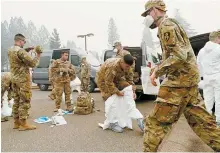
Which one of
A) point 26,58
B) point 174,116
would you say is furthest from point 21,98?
point 174,116

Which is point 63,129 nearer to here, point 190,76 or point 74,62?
point 190,76

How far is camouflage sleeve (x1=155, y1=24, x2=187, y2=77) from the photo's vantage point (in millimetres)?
2932

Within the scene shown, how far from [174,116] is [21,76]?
11.5 feet

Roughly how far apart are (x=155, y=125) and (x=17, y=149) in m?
2.37

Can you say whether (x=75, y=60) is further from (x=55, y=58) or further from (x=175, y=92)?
(x=175, y=92)

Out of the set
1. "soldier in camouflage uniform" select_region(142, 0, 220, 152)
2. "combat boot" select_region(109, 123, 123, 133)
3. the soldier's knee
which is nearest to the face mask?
"soldier in camouflage uniform" select_region(142, 0, 220, 152)

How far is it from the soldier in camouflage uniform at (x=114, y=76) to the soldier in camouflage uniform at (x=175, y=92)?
1.75 metres

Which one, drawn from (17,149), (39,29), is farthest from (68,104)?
(39,29)

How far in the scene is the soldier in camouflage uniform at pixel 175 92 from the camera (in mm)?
2969

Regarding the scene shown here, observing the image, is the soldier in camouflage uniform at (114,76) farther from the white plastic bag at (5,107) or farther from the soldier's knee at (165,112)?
the white plastic bag at (5,107)

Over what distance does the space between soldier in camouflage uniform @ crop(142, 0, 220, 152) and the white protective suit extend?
2102 mm

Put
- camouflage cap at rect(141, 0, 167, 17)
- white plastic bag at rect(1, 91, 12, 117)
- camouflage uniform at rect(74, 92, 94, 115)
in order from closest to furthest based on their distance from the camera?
camouflage cap at rect(141, 0, 167, 17)
white plastic bag at rect(1, 91, 12, 117)
camouflage uniform at rect(74, 92, 94, 115)

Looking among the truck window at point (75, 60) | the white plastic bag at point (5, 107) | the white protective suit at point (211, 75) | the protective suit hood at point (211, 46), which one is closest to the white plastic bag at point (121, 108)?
the white protective suit at point (211, 75)

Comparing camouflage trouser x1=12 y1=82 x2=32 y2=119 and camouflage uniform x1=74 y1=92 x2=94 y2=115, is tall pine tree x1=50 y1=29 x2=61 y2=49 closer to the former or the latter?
camouflage uniform x1=74 y1=92 x2=94 y2=115
